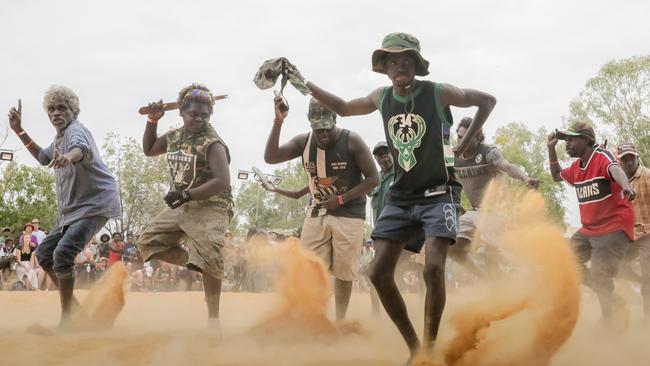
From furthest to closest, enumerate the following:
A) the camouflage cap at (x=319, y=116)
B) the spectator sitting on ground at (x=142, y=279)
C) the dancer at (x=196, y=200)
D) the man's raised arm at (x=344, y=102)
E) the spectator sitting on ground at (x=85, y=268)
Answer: the spectator sitting on ground at (x=142, y=279) < the spectator sitting on ground at (x=85, y=268) < the camouflage cap at (x=319, y=116) < the dancer at (x=196, y=200) < the man's raised arm at (x=344, y=102)

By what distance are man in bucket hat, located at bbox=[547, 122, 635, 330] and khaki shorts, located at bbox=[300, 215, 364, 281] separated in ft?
7.02

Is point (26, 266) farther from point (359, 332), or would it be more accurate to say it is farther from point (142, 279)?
point (359, 332)

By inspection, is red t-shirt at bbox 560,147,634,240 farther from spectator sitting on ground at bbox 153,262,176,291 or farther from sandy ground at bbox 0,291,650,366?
spectator sitting on ground at bbox 153,262,176,291

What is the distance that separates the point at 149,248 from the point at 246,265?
8.36m

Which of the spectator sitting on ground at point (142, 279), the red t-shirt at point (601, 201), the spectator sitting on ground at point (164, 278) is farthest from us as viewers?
the spectator sitting on ground at point (164, 278)

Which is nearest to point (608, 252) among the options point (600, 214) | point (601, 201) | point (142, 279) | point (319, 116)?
point (600, 214)

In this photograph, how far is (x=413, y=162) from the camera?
3744 mm

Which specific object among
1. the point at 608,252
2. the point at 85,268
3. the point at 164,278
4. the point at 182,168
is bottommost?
the point at 164,278

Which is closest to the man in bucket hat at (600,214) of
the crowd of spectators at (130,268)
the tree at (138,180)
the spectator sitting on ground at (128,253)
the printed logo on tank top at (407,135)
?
the printed logo on tank top at (407,135)

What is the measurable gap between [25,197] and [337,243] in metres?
34.0

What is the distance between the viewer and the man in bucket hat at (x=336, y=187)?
5.44 m

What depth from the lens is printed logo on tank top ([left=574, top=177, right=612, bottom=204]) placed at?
559 centimetres

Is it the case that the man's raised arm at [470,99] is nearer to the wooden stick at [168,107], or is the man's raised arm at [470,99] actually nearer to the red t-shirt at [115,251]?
the wooden stick at [168,107]

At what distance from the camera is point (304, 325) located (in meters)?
4.71
